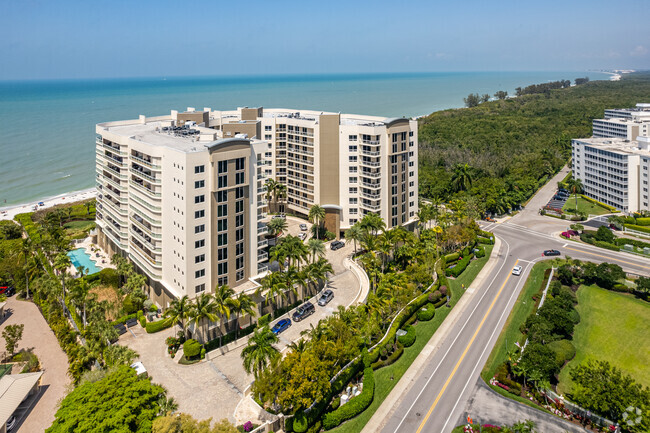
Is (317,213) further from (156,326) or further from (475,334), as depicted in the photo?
(475,334)

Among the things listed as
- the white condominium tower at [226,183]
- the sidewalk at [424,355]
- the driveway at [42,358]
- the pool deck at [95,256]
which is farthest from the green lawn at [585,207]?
the driveway at [42,358]

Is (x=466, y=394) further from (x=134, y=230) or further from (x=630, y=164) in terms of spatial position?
(x=630, y=164)

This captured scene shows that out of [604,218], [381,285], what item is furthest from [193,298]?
[604,218]

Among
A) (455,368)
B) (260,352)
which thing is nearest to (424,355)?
(455,368)

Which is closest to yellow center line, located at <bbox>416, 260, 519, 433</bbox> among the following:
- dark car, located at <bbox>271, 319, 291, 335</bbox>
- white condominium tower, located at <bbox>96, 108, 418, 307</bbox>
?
dark car, located at <bbox>271, 319, 291, 335</bbox>

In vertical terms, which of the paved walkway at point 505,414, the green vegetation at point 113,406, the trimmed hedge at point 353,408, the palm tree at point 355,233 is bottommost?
the paved walkway at point 505,414

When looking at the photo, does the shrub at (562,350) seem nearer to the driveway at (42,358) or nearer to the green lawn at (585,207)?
the driveway at (42,358)

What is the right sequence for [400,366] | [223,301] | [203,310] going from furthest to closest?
1. [223,301]
2. [400,366]
3. [203,310]
